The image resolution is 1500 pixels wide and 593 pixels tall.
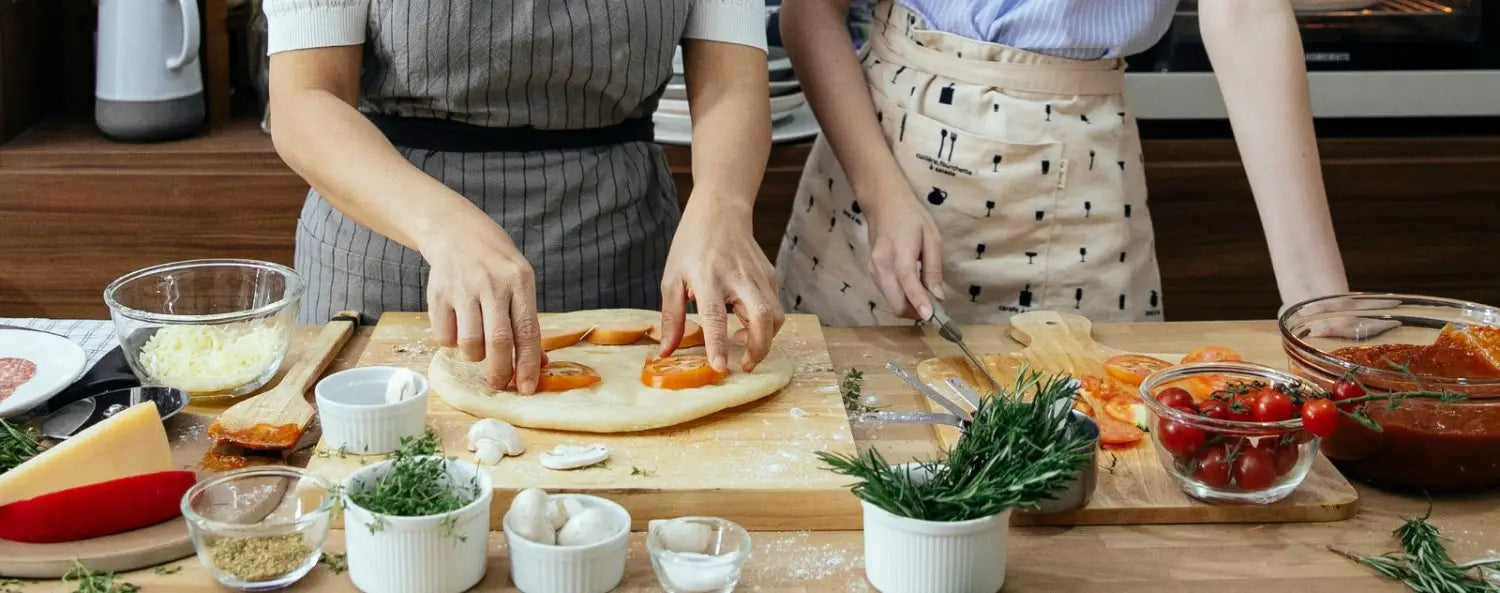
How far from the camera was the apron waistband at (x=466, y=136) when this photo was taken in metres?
1.57

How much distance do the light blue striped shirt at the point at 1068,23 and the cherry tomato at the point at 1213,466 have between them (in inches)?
27.5

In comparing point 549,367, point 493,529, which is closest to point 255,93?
point 549,367

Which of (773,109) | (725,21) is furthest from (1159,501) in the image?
(773,109)

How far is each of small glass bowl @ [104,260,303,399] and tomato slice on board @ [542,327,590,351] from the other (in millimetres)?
243

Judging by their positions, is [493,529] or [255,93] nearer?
[493,529]

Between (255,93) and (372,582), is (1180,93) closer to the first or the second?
(255,93)

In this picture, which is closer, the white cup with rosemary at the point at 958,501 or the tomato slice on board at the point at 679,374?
the white cup with rosemary at the point at 958,501

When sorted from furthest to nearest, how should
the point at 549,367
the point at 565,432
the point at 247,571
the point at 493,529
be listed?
the point at 549,367, the point at 565,432, the point at 493,529, the point at 247,571

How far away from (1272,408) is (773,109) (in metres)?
1.45

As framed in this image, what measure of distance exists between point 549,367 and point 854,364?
1.11 ft

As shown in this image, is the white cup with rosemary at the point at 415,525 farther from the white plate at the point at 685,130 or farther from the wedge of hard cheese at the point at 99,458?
the white plate at the point at 685,130

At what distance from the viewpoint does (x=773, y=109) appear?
245 cm

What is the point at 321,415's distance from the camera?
117 centimetres

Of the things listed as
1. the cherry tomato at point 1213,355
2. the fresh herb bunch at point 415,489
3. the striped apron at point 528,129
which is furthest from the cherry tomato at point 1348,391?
the striped apron at point 528,129
